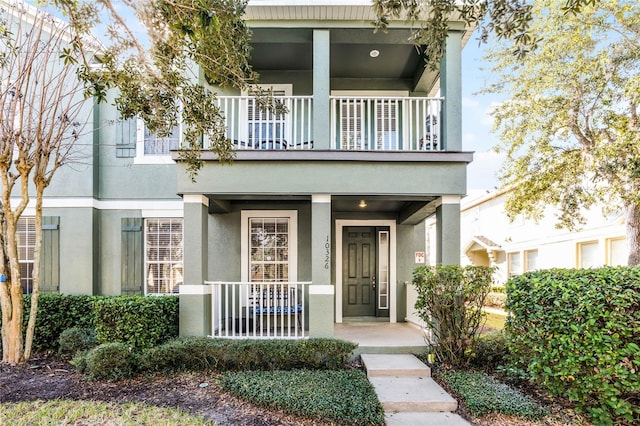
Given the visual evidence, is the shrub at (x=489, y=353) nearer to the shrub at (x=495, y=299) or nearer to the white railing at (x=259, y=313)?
the white railing at (x=259, y=313)

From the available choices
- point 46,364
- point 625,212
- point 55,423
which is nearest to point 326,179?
point 55,423

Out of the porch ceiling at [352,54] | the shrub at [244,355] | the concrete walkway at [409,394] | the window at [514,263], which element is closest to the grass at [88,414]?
the shrub at [244,355]

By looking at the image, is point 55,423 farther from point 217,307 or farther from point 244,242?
point 244,242

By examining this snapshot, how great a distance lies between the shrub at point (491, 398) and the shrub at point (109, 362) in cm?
482

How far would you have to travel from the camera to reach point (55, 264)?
800 centimetres

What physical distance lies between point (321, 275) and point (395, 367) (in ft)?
6.18

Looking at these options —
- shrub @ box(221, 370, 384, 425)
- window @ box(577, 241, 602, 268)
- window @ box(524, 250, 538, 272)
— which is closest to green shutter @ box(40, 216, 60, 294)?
shrub @ box(221, 370, 384, 425)

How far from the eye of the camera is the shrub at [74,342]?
20.8 ft

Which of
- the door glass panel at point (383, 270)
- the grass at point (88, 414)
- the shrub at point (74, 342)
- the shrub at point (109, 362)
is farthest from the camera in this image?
the door glass panel at point (383, 270)

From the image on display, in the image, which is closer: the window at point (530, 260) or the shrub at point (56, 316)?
the shrub at point (56, 316)

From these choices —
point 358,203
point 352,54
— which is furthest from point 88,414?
point 352,54

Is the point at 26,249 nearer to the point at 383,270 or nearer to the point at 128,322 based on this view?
the point at 128,322

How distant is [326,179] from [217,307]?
3272mm

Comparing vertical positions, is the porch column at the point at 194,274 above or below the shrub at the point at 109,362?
above
